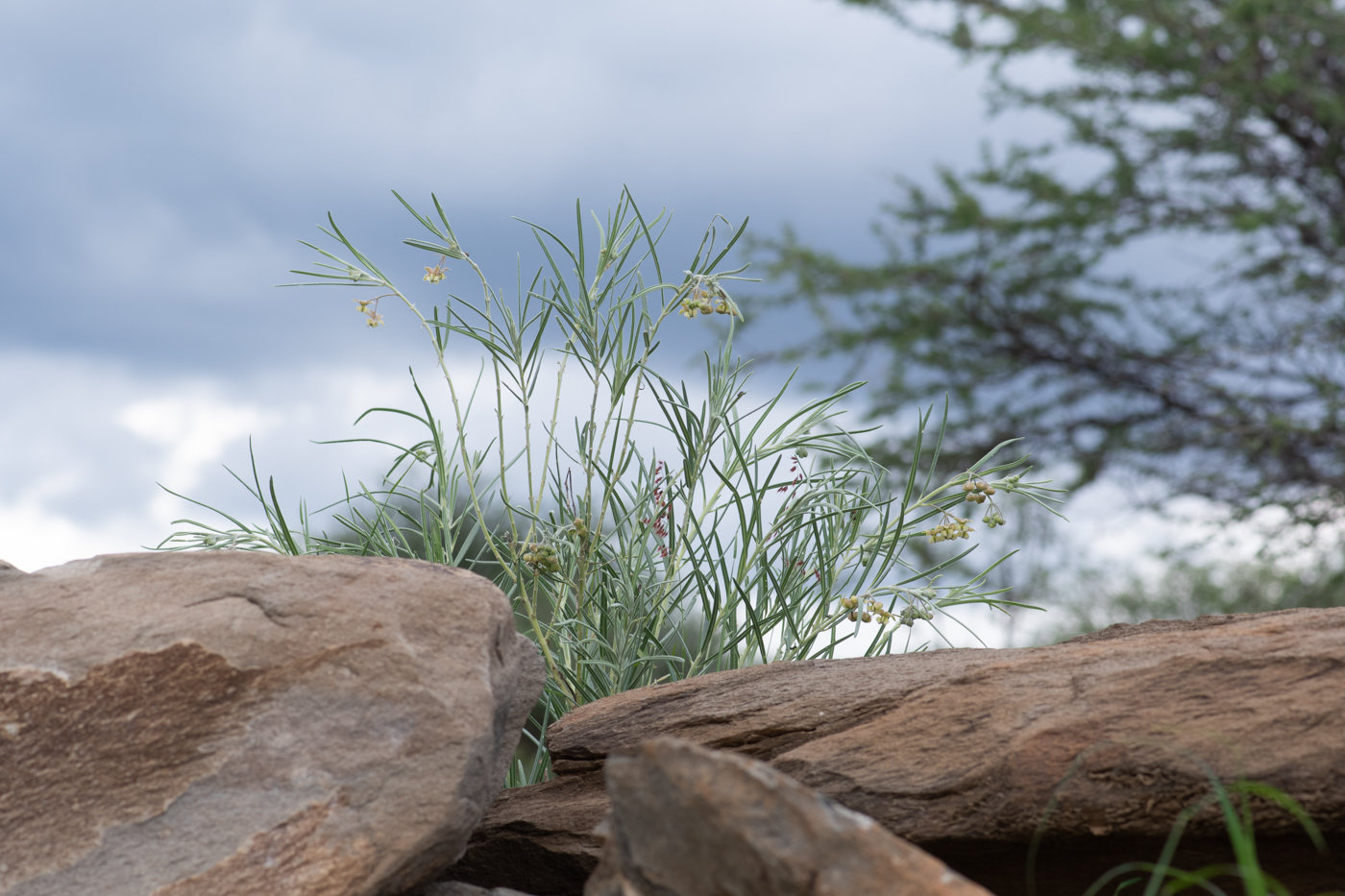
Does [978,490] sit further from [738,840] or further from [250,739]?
[250,739]

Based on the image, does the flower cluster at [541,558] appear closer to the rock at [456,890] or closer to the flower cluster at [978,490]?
the rock at [456,890]

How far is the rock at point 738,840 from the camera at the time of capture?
1477 millimetres

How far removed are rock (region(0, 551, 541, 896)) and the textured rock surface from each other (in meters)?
0.66

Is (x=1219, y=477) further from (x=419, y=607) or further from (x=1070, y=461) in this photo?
(x=419, y=607)

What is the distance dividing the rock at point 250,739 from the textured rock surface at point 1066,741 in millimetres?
660

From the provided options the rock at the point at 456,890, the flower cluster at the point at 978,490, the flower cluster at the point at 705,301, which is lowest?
the rock at the point at 456,890

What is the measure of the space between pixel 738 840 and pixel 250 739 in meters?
1.07

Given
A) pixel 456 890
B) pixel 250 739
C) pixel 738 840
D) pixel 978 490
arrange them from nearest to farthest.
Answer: pixel 738 840
pixel 250 739
pixel 456 890
pixel 978 490

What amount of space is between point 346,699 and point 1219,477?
10.4 m

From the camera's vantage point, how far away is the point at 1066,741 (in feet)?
7.11

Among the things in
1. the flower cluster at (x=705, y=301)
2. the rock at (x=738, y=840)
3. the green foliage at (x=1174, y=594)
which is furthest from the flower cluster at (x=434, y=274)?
the green foliage at (x=1174, y=594)

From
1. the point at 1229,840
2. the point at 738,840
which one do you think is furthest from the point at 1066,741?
the point at 738,840

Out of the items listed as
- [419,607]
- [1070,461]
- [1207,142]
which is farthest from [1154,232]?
[419,607]

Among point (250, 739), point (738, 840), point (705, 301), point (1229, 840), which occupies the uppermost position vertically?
point (705, 301)
